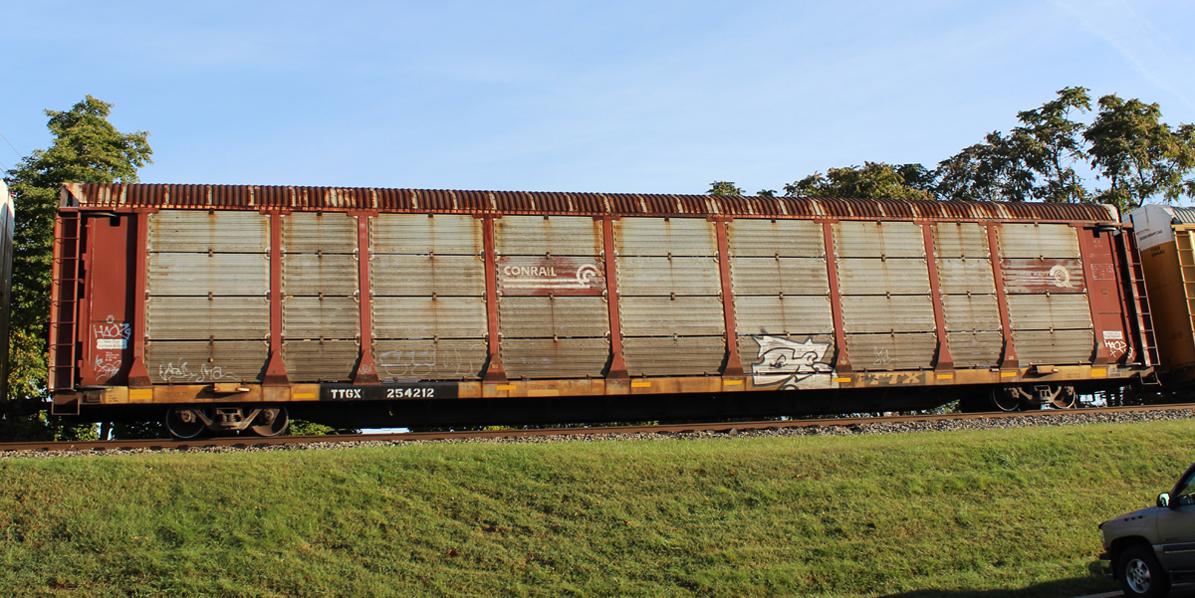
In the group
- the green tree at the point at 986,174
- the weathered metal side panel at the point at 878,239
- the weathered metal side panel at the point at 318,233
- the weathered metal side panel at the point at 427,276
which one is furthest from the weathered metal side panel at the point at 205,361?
the green tree at the point at 986,174

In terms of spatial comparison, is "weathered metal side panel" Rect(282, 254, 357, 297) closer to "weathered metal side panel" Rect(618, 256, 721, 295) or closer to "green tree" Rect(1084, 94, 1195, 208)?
"weathered metal side panel" Rect(618, 256, 721, 295)

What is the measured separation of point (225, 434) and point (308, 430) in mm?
9526

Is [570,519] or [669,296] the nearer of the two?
[570,519]

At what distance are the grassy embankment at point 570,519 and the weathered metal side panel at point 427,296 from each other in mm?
3429

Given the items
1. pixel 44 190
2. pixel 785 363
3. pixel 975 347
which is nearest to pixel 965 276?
pixel 975 347

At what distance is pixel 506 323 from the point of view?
17.4 metres

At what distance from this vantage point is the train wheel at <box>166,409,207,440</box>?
1612 cm

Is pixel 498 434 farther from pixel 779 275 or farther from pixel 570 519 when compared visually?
pixel 779 275

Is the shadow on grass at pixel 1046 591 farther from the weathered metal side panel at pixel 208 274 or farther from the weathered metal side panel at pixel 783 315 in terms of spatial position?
the weathered metal side panel at pixel 208 274

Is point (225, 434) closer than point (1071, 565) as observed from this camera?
No

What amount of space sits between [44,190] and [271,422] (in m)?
14.1

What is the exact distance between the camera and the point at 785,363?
60.3ft

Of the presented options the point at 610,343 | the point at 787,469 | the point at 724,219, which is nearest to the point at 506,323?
the point at 610,343

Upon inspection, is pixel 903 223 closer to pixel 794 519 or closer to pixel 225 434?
pixel 794 519
